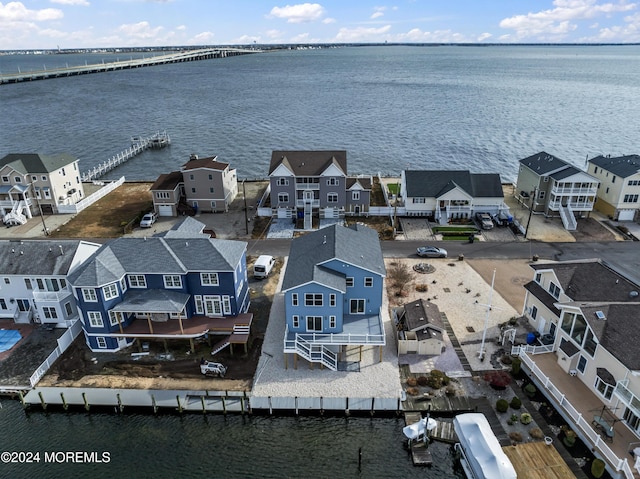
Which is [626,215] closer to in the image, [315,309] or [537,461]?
[537,461]

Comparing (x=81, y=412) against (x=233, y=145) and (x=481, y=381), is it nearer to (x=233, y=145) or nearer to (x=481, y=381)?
(x=481, y=381)

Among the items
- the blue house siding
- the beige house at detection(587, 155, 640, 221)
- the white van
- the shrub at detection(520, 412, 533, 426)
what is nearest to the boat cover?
the shrub at detection(520, 412, 533, 426)

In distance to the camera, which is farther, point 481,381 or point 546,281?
point 546,281

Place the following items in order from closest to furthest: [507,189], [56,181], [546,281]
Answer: [546,281] < [56,181] < [507,189]

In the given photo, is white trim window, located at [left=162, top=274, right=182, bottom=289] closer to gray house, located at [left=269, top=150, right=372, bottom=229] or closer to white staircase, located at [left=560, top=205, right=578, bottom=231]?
gray house, located at [left=269, top=150, right=372, bottom=229]

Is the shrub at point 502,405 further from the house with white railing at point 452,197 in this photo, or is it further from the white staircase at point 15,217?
the white staircase at point 15,217

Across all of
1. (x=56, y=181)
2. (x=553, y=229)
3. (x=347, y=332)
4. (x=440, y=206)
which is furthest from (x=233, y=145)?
(x=347, y=332)

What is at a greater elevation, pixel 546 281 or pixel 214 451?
pixel 546 281
